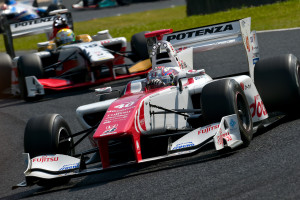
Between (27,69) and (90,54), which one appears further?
(27,69)

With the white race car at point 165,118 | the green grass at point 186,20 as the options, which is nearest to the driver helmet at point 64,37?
the green grass at point 186,20

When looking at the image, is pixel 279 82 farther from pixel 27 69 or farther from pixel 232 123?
pixel 27 69

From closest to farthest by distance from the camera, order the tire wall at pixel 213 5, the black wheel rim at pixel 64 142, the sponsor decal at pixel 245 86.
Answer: the black wheel rim at pixel 64 142 < the sponsor decal at pixel 245 86 < the tire wall at pixel 213 5

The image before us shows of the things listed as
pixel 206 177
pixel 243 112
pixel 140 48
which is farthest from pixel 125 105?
pixel 140 48

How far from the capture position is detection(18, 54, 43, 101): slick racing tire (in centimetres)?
1535

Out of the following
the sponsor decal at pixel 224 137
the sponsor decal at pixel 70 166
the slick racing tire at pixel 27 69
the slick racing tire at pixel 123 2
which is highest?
the sponsor decal at pixel 224 137

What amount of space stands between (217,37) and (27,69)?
6.42 metres

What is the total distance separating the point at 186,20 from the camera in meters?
25.0

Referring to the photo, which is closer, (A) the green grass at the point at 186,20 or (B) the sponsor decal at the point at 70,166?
(B) the sponsor decal at the point at 70,166

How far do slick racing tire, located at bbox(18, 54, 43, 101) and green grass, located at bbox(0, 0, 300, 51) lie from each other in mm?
7650

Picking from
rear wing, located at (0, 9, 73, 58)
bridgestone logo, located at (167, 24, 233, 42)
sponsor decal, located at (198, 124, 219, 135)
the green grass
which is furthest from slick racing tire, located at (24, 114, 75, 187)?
the green grass

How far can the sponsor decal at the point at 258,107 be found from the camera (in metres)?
8.33

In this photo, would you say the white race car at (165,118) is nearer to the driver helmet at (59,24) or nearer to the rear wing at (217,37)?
the rear wing at (217,37)

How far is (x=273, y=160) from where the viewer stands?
6691 mm
